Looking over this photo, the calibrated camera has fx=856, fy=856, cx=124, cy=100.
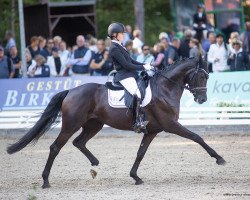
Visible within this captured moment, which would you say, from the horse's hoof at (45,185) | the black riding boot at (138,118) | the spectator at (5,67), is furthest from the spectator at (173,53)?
the horse's hoof at (45,185)

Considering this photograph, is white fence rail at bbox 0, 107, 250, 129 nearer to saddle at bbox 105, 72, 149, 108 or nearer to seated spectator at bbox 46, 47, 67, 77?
seated spectator at bbox 46, 47, 67, 77

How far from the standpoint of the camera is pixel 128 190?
13.1 m

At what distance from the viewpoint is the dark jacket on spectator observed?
23070 millimetres

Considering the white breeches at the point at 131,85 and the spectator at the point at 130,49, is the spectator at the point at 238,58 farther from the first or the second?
the white breeches at the point at 131,85

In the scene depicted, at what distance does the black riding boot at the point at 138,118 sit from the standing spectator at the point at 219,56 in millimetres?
9909

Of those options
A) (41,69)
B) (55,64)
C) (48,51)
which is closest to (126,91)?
(41,69)

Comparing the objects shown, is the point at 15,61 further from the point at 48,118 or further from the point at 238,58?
the point at 48,118

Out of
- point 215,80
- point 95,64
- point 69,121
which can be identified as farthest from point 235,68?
point 69,121

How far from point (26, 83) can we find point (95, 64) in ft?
7.83

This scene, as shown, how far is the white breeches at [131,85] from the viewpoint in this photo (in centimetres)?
1406

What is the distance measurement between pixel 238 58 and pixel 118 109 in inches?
373

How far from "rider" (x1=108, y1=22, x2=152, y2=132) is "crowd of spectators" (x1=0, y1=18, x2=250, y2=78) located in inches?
346

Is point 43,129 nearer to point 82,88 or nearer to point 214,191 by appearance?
point 82,88

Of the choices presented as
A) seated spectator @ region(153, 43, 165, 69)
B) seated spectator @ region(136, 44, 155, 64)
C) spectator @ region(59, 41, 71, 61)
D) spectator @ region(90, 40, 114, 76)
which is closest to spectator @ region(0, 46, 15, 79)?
spectator @ region(59, 41, 71, 61)
